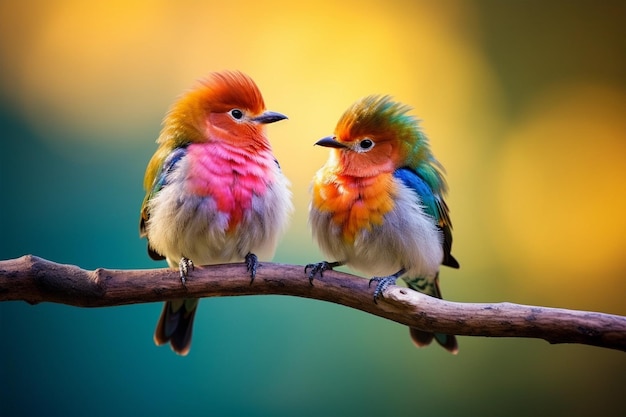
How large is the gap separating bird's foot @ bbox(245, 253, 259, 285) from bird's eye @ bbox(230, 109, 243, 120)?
1.53ft

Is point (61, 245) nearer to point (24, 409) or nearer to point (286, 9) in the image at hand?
point (24, 409)

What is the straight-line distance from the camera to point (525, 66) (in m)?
2.90

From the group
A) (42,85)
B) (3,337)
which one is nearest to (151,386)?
(3,337)

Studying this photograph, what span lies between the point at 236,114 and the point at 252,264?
53 cm

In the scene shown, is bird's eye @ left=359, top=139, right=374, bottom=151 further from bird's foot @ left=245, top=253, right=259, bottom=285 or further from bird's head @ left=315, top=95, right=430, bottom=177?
bird's foot @ left=245, top=253, right=259, bottom=285

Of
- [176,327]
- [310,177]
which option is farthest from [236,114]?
[176,327]

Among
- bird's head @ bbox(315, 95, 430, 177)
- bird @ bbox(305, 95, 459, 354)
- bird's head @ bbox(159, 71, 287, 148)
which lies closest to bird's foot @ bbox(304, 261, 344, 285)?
bird @ bbox(305, 95, 459, 354)

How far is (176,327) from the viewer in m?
2.33

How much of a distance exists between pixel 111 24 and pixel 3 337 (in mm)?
1447

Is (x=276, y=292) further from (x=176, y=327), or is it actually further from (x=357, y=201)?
(x=176, y=327)

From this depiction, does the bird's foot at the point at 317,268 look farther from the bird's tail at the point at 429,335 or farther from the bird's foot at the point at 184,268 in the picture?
the bird's tail at the point at 429,335

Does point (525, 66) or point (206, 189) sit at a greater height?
point (525, 66)

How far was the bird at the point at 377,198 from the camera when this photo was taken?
2.01 meters

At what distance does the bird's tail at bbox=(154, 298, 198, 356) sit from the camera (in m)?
2.32
